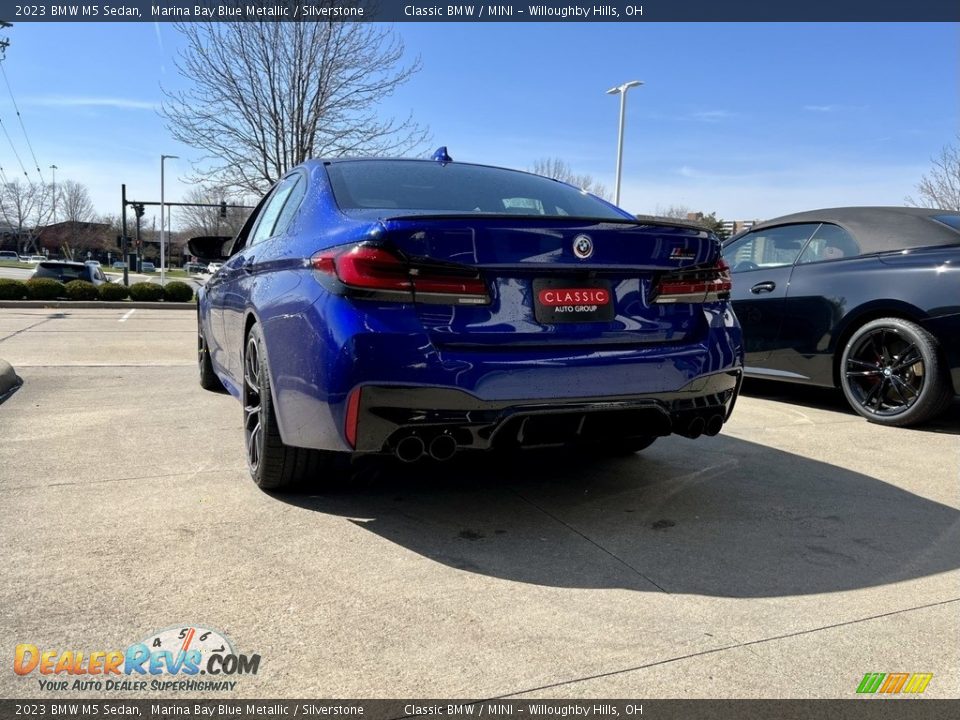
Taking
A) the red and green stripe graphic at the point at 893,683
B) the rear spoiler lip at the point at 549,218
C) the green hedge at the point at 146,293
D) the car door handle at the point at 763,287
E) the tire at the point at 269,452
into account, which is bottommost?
the green hedge at the point at 146,293

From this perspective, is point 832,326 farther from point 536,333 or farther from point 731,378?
point 536,333

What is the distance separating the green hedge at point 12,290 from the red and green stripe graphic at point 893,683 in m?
19.7

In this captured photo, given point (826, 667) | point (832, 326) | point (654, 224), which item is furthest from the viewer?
point (832, 326)

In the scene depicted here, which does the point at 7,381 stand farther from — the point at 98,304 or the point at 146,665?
the point at 98,304

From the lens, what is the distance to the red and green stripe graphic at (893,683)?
1928 mm

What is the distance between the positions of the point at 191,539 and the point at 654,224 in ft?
7.06

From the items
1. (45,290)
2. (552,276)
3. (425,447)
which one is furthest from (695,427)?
(45,290)

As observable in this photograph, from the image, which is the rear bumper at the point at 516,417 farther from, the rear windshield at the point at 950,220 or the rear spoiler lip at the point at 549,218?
the rear windshield at the point at 950,220

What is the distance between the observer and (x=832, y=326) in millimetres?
5410

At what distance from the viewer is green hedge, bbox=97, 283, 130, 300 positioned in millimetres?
18719

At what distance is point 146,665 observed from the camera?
77.0 inches

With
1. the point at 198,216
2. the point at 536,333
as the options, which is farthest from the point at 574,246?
the point at 198,216

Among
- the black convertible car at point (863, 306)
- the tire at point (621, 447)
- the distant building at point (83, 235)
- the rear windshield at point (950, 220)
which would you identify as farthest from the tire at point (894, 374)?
the distant building at point (83, 235)

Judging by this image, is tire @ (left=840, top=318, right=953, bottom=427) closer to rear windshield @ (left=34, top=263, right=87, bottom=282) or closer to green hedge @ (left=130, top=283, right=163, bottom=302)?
green hedge @ (left=130, top=283, right=163, bottom=302)
